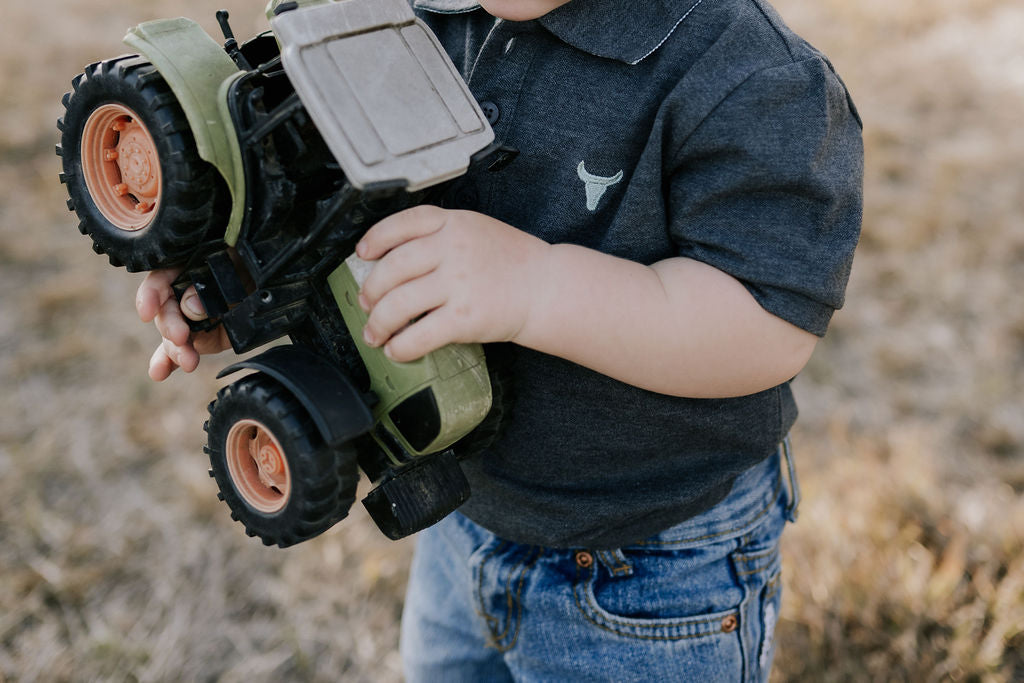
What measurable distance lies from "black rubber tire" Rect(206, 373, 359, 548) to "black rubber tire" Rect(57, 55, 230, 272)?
0.48ft

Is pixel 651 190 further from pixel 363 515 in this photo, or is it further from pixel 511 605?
pixel 363 515

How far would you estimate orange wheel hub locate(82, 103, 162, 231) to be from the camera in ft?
2.68

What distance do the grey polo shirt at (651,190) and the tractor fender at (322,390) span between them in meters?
0.21

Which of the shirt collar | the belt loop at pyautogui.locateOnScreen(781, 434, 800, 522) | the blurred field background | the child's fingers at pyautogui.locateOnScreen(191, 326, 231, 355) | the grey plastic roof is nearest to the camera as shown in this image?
the grey plastic roof

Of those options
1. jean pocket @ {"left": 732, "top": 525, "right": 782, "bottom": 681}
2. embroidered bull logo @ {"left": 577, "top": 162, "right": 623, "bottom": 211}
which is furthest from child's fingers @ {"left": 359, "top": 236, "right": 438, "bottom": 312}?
jean pocket @ {"left": 732, "top": 525, "right": 782, "bottom": 681}

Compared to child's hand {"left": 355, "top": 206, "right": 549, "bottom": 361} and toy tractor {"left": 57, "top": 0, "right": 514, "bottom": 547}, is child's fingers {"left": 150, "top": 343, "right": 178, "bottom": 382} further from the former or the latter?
child's hand {"left": 355, "top": 206, "right": 549, "bottom": 361}

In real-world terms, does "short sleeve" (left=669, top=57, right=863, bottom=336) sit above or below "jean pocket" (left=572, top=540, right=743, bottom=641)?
above

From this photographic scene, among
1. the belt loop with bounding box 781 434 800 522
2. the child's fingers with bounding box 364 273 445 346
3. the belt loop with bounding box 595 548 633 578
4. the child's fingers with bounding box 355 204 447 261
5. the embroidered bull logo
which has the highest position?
the child's fingers with bounding box 355 204 447 261

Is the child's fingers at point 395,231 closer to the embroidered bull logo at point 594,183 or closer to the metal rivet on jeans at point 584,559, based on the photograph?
the embroidered bull logo at point 594,183

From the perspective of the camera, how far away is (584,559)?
1.17 metres

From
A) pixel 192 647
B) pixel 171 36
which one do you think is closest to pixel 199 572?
pixel 192 647

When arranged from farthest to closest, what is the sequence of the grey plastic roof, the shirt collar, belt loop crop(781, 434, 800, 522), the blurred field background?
the blurred field background
belt loop crop(781, 434, 800, 522)
the shirt collar
the grey plastic roof

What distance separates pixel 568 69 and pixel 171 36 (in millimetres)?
408

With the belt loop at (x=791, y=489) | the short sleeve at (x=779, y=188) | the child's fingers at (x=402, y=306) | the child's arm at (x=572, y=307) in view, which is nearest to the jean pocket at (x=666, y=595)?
the belt loop at (x=791, y=489)
